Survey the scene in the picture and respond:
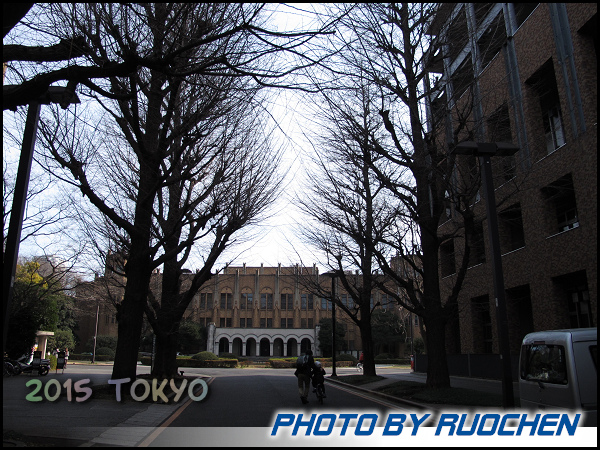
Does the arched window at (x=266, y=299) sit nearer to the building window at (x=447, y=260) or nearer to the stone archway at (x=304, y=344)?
the stone archway at (x=304, y=344)

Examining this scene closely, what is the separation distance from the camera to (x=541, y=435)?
6.66 m

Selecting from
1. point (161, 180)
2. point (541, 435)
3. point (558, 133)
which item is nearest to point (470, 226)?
point (541, 435)

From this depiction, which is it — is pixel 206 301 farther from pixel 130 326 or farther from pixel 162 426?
pixel 162 426

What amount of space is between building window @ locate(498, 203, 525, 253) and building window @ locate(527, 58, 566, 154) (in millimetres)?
3828

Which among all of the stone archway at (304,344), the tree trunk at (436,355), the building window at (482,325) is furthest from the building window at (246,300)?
the tree trunk at (436,355)

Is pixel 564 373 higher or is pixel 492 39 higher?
pixel 492 39

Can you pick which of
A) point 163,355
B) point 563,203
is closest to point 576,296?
point 563,203

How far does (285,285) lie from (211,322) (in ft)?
37.9

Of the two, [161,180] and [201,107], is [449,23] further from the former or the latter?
[161,180]

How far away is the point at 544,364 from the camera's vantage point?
837 centimetres

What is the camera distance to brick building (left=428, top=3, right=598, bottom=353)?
15125 mm

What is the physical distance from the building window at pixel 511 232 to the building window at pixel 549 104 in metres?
3.83

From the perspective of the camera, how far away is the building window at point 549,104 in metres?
19.8

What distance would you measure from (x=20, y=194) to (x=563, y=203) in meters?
20.2
